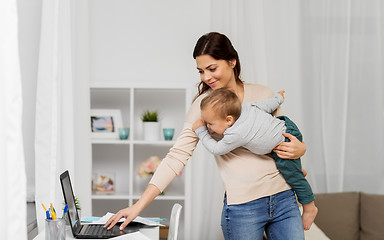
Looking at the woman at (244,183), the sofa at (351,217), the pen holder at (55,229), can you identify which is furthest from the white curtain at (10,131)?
the sofa at (351,217)

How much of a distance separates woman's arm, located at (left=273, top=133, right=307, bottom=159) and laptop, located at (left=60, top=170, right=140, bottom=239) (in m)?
0.66

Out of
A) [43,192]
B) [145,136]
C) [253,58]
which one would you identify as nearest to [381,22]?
[253,58]

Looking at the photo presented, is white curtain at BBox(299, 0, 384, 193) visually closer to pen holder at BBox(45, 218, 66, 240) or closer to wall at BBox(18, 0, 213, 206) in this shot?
wall at BBox(18, 0, 213, 206)

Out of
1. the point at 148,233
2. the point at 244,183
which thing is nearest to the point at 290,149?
the point at 244,183

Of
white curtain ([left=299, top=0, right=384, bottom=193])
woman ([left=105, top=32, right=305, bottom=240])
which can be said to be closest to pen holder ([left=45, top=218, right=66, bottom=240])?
woman ([left=105, top=32, right=305, bottom=240])

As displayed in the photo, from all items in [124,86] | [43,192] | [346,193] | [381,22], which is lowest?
[346,193]

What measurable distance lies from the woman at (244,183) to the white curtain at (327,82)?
5.24 feet

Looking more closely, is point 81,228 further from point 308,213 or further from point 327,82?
point 327,82

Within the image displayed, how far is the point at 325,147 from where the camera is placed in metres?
3.64

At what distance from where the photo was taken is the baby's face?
1.85 metres

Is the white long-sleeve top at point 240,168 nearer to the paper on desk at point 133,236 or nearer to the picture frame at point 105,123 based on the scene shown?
the paper on desk at point 133,236

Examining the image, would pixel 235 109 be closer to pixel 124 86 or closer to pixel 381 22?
pixel 124 86

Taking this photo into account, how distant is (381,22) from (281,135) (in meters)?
2.13

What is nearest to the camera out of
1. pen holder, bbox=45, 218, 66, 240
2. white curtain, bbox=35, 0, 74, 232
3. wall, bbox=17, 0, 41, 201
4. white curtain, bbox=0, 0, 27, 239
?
white curtain, bbox=0, 0, 27, 239
